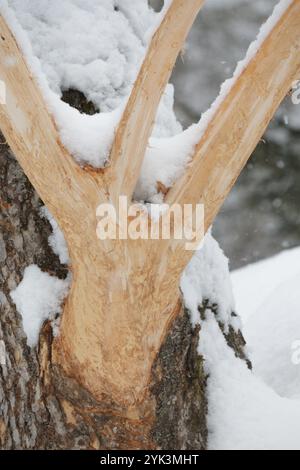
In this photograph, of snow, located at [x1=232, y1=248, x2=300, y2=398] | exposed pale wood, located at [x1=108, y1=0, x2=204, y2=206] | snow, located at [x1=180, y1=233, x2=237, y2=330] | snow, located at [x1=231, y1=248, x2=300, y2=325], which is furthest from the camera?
snow, located at [x1=231, y1=248, x2=300, y2=325]

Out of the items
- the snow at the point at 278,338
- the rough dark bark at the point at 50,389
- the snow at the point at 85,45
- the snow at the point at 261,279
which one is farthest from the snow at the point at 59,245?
the snow at the point at 261,279

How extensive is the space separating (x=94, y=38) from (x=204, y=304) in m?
0.76

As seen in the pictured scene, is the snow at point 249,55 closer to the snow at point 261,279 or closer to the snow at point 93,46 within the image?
the snow at point 93,46

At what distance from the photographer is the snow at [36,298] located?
1.37 metres

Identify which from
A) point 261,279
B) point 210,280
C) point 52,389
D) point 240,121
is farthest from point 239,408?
point 261,279

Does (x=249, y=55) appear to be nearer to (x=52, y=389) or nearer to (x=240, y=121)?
(x=240, y=121)

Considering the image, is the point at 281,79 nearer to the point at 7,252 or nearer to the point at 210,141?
the point at 210,141

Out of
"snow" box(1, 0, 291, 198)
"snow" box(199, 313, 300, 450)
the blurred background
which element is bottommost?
"snow" box(199, 313, 300, 450)

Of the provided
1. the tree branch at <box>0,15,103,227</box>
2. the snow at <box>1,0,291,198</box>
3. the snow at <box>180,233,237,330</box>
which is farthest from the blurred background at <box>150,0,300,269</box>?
the tree branch at <box>0,15,103,227</box>

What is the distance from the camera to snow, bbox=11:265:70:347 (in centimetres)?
137

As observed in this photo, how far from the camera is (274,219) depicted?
701 cm

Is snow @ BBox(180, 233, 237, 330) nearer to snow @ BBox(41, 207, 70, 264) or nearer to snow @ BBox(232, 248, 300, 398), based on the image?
snow @ BBox(232, 248, 300, 398)

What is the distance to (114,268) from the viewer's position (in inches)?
46.9

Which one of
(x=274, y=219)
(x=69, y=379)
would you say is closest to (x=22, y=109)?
(x=69, y=379)
